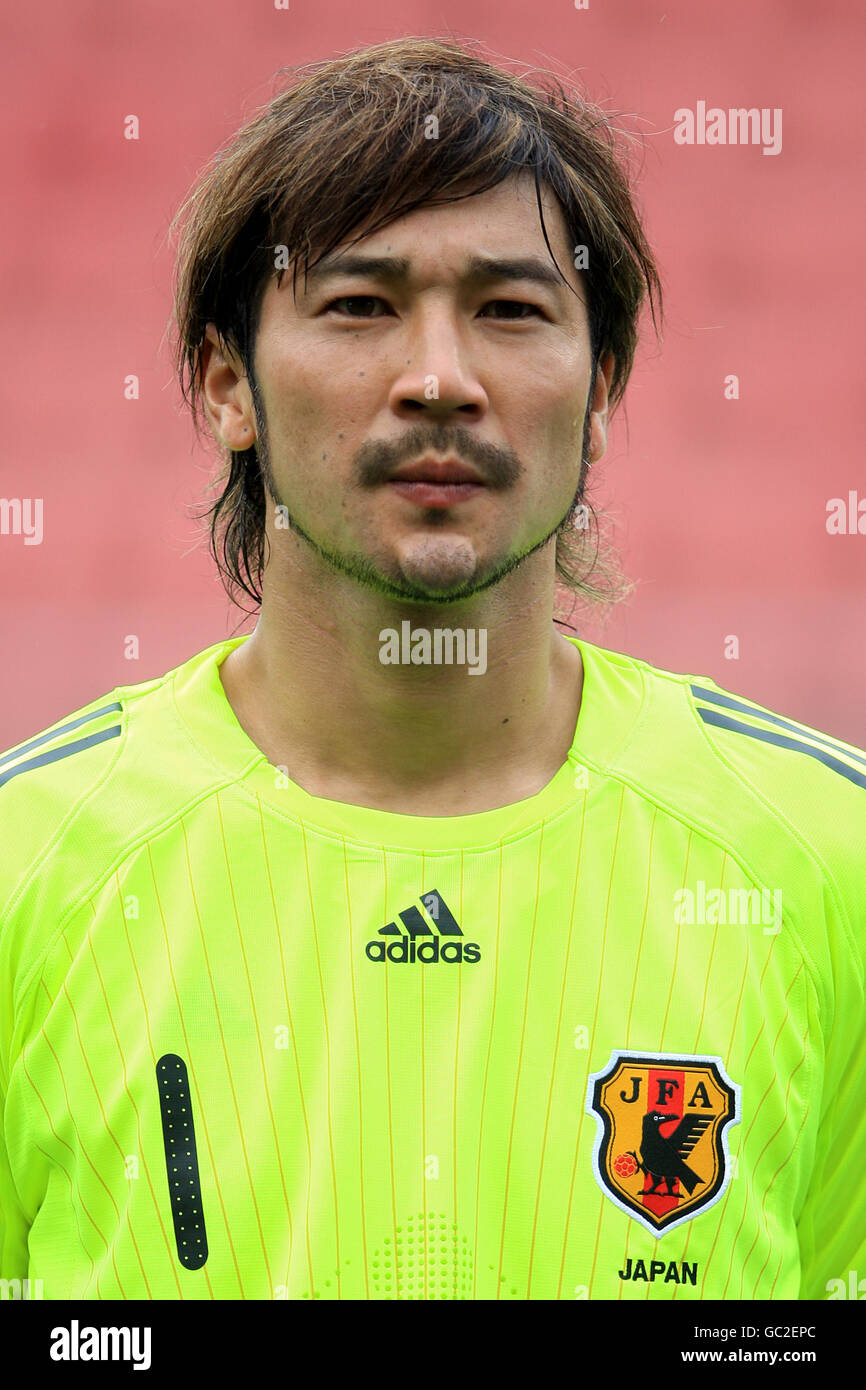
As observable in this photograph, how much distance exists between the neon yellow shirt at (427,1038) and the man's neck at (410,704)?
0.23 ft

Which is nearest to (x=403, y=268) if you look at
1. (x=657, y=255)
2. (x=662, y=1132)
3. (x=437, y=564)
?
(x=437, y=564)

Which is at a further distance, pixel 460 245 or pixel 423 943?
pixel 460 245

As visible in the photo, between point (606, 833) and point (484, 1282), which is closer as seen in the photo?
point (484, 1282)

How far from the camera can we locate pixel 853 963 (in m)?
2.11

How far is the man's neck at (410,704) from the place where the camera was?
2.24m

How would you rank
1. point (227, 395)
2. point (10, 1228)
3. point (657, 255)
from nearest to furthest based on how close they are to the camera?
point (10, 1228) < point (227, 395) < point (657, 255)

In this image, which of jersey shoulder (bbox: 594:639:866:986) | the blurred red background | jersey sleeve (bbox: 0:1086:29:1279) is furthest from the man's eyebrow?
the blurred red background

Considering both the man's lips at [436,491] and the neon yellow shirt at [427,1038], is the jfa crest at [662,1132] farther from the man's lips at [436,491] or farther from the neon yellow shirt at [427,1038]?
the man's lips at [436,491]

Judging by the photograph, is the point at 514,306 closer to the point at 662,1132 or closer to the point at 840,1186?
the point at 662,1132

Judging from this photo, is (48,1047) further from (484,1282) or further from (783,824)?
(783,824)

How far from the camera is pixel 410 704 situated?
2270mm

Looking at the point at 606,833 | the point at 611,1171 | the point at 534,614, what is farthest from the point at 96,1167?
the point at 534,614

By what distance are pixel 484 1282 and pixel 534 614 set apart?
94 cm

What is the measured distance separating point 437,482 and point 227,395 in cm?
54
